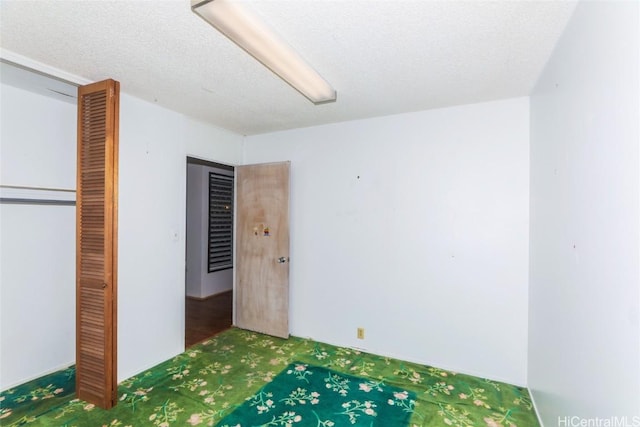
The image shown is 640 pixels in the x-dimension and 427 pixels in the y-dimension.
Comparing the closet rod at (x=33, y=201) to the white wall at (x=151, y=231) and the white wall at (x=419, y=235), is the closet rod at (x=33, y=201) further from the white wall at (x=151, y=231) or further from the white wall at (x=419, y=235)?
the white wall at (x=419, y=235)

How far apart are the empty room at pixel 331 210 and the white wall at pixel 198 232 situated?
5.63 feet

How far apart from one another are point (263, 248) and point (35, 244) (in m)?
2.26

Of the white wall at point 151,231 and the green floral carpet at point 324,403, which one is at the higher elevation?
the white wall at point 151,231

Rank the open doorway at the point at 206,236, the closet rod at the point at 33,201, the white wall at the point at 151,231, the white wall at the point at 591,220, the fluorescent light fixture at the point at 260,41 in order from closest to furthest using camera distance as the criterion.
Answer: the white wall at the point at 591,220, the fluorescent light fixture at the point at 260,41, the closet rod at the point at 33,201, the white wall at the point at 151,231, the open doorway at the point at 206,236

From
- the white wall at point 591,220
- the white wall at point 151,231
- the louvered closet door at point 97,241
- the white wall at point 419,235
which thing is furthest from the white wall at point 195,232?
the white wall at point 591,220

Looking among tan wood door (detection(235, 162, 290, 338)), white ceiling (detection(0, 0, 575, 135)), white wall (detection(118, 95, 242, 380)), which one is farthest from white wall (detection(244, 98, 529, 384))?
white wall (detection(118, 95, 242, 380))

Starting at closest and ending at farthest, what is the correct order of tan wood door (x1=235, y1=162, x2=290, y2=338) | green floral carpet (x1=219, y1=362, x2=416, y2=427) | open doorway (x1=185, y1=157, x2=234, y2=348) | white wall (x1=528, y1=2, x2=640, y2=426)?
white wall (x1=528, y1=2, x2=640, y2=426), green floral carpet (x1=219, y1=362, x2=416, y2=427), tan wood door (x1=235, y1=162, x2=290, y2=338), open doorway (x1=185, y1=157, x2=234, y2=348)

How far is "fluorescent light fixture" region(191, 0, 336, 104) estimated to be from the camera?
1530 millimetres

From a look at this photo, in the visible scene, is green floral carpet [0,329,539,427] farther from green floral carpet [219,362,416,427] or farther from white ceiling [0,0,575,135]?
white ceiling [0,0,575,135]

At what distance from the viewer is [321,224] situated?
3.74 metres

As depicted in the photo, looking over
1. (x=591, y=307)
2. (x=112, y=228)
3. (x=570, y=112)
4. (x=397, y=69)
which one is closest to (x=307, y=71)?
(x=397, y=69)

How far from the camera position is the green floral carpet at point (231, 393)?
7.46 ft

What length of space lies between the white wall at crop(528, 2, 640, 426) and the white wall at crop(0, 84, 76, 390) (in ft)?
13.8

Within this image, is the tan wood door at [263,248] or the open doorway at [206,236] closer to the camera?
the tan wood door at [263,248]
